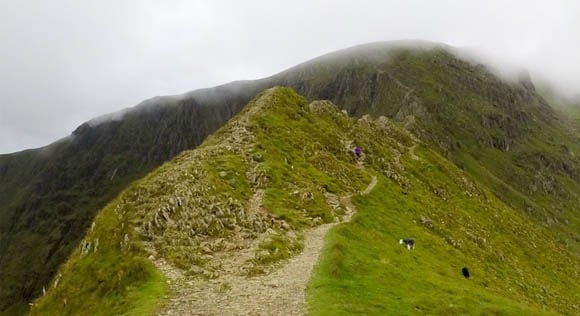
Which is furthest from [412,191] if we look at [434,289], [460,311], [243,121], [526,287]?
[460,311]

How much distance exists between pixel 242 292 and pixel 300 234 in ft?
47.9

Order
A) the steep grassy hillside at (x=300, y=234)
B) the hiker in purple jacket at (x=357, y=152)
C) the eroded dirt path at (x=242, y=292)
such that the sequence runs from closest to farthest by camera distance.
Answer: the eroded dirt path at (x=242, y=292), the steep grassy hillside at (x=300, y=234), the hiker in purple jacket at (x=357, y=152)

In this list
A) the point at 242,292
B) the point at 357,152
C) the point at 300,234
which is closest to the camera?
the point at 242,292

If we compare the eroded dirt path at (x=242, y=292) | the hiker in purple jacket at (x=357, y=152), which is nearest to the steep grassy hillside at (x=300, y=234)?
the eroded dirt path at (x=242, y=292)

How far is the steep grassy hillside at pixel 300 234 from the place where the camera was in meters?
32.8

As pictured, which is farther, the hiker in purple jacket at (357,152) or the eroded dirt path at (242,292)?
the hiker in purple jacket at (357,152)

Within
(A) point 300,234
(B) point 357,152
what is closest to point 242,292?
(A) point 300,234

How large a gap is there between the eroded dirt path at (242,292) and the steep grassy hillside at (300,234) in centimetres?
94

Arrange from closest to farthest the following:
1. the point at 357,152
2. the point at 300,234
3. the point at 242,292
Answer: the point at 242,292
the point at 300,234
the point at 357,152

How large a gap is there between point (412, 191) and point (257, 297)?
55827 mm

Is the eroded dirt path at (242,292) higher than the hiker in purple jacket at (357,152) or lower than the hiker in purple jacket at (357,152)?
higher

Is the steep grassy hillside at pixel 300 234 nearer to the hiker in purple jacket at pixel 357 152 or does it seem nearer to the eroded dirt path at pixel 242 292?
the eroded dirt path at pixel 242 292

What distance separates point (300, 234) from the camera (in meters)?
44.6

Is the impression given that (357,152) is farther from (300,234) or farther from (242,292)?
(242,292)
